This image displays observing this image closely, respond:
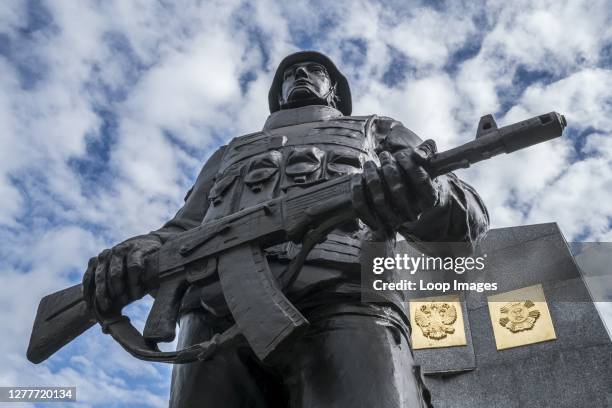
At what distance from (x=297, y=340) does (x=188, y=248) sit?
2.84 ft

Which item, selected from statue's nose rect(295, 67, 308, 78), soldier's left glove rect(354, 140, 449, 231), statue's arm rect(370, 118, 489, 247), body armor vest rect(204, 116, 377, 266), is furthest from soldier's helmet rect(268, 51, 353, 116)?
soldier's left glove rect(354, 140, 449, 231)

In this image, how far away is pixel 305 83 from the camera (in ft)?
16.4

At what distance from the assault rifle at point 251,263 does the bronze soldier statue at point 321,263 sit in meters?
0.10

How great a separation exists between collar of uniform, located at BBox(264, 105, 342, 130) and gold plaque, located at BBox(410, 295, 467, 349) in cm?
241

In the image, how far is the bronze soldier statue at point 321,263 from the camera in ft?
9.16

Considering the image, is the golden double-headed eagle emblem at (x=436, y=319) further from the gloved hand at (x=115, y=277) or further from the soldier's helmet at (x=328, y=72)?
the gloved hand at (x=115, y=277)

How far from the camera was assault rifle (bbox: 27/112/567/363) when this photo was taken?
284 centimetres

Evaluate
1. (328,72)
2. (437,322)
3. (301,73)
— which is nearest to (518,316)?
(437,322)

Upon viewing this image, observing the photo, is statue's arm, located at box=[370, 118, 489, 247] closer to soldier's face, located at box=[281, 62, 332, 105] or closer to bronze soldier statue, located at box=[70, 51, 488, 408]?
bronze soldier statue, located at box=[70, 51, 488, 408]

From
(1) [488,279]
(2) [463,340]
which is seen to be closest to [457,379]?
(2) [463,340]

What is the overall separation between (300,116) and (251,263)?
68.5 inches

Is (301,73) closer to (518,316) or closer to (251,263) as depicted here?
(251,263)

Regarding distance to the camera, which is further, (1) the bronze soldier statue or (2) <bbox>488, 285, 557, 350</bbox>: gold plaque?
(2) <bbox>488, 285, 557, 350</bbox>: gold plaque

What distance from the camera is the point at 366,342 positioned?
9.40ft
